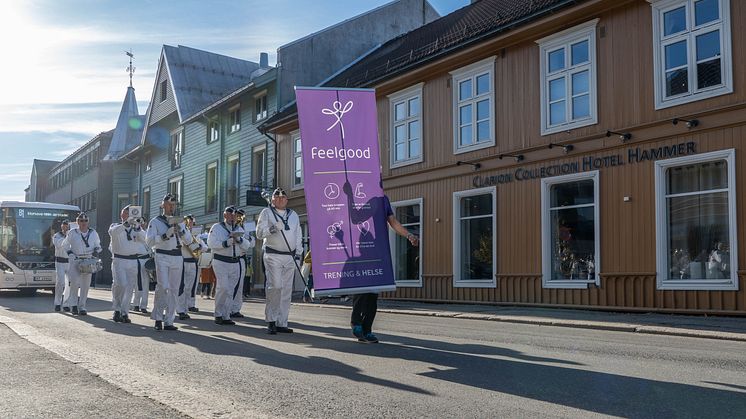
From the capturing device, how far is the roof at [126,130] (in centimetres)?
5784

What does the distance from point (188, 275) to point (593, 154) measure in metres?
8.75

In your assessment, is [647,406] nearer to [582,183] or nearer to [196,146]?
[582,183]

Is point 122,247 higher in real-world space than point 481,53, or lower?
lower

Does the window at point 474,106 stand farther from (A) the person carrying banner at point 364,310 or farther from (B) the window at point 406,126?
(A) the person carrying banner at point 364,310

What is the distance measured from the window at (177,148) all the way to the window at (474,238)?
26.1 m

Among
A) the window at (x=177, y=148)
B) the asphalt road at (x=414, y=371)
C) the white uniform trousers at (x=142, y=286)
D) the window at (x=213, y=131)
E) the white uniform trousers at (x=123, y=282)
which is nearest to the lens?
the asphalt road at (x=414, y=371)

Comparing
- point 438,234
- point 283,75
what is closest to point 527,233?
point 438,234

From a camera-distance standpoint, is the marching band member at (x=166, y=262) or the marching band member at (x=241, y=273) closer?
the marching band member at (x=166, y=262)

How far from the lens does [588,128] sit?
636 inches

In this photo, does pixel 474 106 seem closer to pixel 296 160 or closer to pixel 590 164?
pixel 590 164

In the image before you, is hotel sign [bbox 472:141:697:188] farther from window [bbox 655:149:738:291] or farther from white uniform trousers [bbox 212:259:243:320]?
white uniform trousers [bbox 212:259:243:320]

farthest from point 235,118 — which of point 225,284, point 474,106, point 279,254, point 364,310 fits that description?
point 364,310

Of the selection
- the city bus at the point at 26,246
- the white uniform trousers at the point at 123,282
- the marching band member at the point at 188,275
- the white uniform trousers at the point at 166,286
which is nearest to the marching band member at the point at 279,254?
the white uniform trousers at the point at 166,286

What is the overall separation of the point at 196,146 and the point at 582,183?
2779cm
